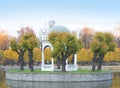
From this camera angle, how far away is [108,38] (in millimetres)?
51031

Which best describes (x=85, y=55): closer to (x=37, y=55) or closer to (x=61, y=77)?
(x=37, y=55)

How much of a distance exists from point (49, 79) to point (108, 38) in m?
12.3

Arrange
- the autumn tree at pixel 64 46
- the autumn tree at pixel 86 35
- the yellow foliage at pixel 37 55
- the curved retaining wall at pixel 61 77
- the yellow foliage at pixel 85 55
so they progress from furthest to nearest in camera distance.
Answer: the autumn tree at pixel 86 35 → the yellow foliage at pixel 85 55 → the yellow foliage at pixel 37 55 → the autumn tree at pixel 64 46 → the curved retaining wall at pixel 61 77

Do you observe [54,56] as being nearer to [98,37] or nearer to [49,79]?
[49,79]

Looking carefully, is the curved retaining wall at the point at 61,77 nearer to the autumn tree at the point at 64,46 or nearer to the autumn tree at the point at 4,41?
the autumn tree at the point at 64,46

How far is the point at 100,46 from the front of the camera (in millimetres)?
48438

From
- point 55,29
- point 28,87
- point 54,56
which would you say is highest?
point 55,29

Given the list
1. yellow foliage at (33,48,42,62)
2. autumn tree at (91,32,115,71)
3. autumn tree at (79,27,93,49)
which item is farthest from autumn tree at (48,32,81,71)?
autumn tree at (79,27,93,49)

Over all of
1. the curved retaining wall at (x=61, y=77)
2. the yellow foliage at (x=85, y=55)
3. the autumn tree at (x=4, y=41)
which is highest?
the autumn tree at (x=4, y=41)

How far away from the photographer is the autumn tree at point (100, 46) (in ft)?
159

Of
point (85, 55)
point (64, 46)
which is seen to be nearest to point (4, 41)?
point (85, 55)

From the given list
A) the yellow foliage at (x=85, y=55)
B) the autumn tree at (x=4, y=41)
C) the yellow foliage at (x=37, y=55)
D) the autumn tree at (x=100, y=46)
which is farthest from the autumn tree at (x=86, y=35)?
the autumn tree at (x=100, y=46)

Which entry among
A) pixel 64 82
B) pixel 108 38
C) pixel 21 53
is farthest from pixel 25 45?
pixel 108 38

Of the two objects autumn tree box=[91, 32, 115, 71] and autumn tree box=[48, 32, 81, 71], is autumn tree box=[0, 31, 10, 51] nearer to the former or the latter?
autumn tree box=[91, 32, 115, 71]
